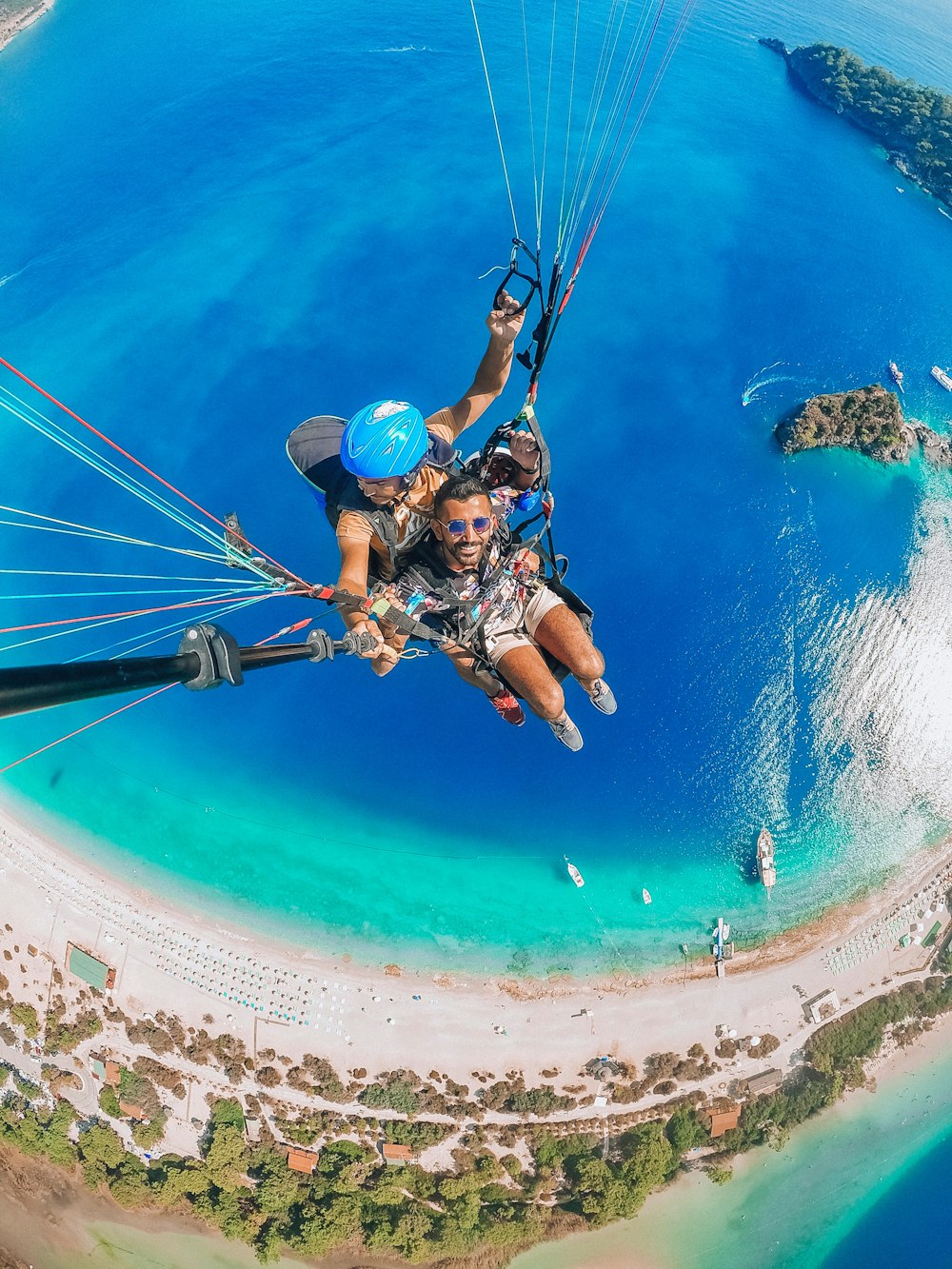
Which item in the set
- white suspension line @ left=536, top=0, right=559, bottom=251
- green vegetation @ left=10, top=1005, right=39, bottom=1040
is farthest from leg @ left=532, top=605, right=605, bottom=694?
white suspension line @ left=536, top=0, right=559, bottom=251

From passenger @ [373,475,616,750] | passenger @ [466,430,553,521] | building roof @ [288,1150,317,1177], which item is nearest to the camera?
passenger @ [373,475,616,750]

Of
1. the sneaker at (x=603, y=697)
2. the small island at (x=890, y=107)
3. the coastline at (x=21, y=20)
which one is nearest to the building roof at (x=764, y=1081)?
the sneaker at (x=603, y=697)

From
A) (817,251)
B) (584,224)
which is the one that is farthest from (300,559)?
(817,251)

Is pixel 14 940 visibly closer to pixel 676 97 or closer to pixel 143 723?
pixel 143 723

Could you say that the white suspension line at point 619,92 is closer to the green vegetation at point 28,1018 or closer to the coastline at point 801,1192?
the coastline at point 801,1192

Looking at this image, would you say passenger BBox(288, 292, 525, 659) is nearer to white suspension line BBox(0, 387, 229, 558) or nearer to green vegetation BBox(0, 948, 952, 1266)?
white suspension line BBox(0, 387, 229, 558)

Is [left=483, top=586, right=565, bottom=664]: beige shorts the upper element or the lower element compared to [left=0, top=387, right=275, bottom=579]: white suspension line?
upper
